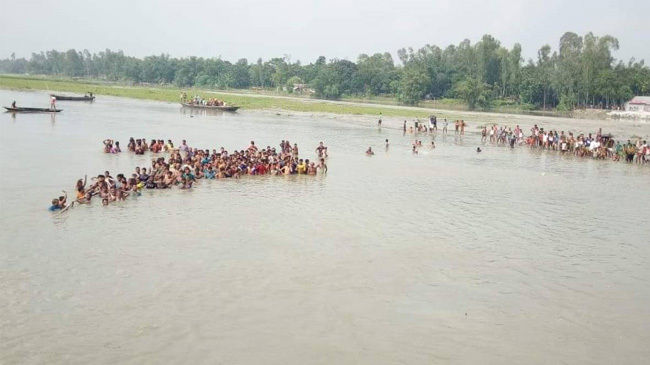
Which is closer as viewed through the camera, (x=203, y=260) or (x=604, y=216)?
(x=203, y=260)

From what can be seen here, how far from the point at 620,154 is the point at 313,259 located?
104 ft

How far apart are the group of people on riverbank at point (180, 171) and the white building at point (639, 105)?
79.0m

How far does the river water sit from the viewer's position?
9.49 metres

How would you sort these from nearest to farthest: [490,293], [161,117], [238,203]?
1. [490,293]
2. [238,203]
3. [161,117]

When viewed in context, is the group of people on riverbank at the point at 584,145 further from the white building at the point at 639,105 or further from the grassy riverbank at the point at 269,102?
the white building at the point at 639,105

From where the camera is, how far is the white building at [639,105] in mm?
89738

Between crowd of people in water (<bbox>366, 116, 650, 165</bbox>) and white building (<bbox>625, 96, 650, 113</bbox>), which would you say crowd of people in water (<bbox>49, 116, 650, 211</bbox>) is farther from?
white building (<bbox>625, 96, 650, 113</bbox>)

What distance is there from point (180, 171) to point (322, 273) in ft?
36.1

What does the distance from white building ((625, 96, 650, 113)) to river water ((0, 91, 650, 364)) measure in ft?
246

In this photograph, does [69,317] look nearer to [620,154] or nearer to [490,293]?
[490,293]

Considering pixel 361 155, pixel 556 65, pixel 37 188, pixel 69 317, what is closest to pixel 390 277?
pixel 69 317

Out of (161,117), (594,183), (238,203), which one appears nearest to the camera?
(238,203)

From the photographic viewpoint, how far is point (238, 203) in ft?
64.3

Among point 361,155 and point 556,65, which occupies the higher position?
point 556,65
